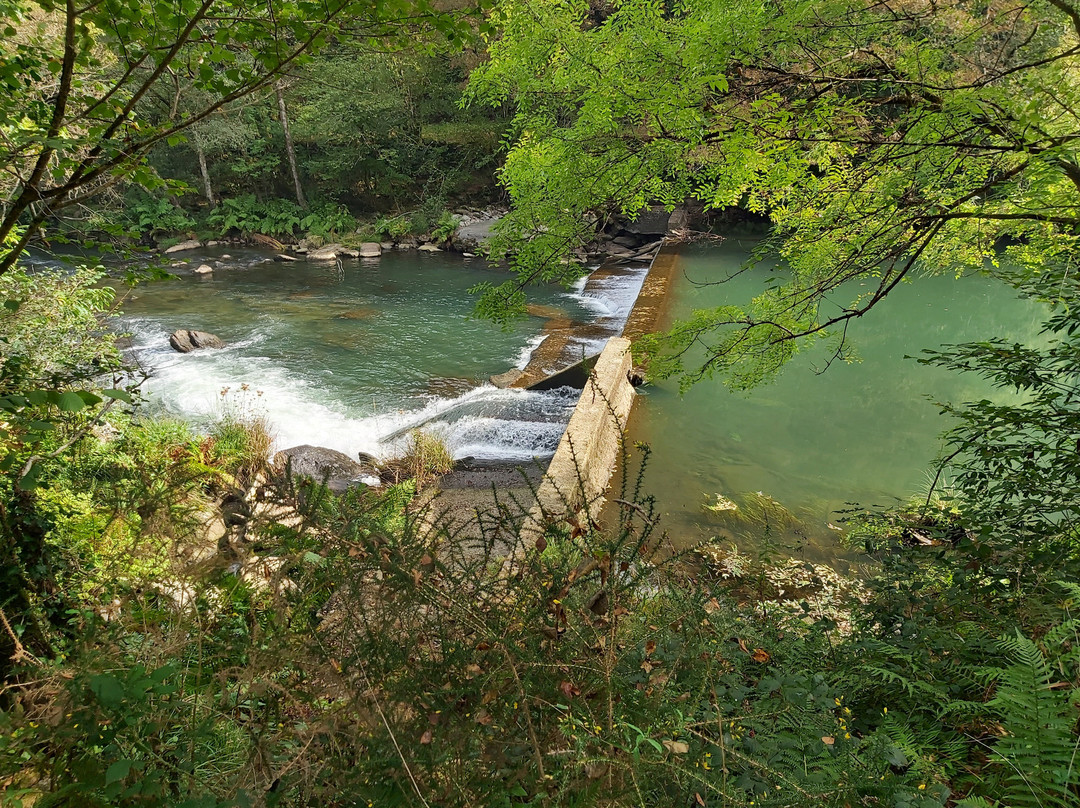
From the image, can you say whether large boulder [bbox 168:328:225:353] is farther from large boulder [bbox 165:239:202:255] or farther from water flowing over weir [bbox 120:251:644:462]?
large boulder [bbox 165:239:202:255]

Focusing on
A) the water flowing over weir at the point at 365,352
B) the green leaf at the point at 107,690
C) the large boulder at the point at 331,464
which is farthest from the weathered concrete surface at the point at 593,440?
the green leaf at the point at 107,690

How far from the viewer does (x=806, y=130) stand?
11.7 ft

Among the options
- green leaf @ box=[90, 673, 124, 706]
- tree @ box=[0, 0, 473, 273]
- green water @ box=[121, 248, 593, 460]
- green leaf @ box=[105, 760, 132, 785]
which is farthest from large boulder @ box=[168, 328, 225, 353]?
green leaf @ box=[105, 760, 132, 785]

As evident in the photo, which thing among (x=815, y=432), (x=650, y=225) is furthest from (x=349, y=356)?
(x=650, y=225)

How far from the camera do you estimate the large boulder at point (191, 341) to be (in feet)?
36.4

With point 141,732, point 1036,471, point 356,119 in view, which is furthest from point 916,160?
point 356,119

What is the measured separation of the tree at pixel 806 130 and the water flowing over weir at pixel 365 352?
393 centimetres

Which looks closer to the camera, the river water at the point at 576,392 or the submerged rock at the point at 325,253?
the river water at the point at 576,392

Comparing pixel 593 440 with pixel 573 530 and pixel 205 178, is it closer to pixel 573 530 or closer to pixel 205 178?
pixel 573 530

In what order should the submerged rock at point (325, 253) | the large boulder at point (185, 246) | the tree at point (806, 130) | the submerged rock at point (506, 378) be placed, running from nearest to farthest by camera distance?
1. the tree at point (806, 130)
2. the submerged rock at point (506, 378)
3. the submerged rock at point (325, 253)
4. the large boulder at point (185, 246)

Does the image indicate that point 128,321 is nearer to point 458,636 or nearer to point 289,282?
point 289,282

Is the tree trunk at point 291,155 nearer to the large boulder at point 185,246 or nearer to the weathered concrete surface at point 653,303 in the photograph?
the large boulder at point 185,246

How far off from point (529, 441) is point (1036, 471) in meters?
5.57

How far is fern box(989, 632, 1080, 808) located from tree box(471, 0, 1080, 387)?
2276 millimetres
